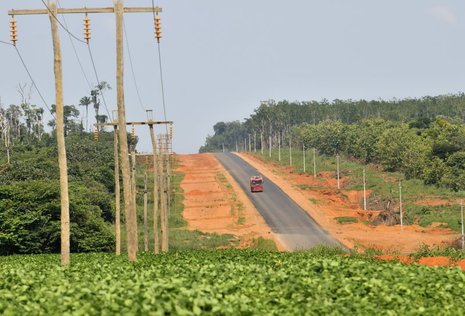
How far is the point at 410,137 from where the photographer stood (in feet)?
332

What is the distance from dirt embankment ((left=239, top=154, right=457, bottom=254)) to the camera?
195ft

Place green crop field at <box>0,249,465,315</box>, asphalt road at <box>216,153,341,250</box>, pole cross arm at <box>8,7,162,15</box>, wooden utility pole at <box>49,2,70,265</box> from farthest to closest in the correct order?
1. asphalt road at <box>216,153,341,250</box>
2. pole cross arm at <box>8,7,162,15</box>
3. wooden utility pole at <box>49,2,70,265</box>
4. green crop field at <box>0,249,465,315</box>

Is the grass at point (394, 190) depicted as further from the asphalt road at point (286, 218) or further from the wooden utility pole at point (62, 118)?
the wooden utility pole at point (62, 118)

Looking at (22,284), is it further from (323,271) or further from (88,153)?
(88,153)

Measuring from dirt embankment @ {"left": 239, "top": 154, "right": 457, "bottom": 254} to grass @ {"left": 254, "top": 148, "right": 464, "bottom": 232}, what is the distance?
64.3 inches

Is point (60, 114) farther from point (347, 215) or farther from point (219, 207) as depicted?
point (219, 207)

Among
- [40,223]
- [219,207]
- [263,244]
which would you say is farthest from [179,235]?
[219,207]

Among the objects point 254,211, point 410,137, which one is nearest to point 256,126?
point 410,137

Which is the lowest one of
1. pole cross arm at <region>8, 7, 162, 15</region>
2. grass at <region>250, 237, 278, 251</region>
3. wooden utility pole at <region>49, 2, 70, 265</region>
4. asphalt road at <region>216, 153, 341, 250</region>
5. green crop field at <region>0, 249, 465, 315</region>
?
grass at <region>250, 237, 278, 251</region>

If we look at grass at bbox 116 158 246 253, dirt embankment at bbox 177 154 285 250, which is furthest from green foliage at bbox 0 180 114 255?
dirt embankment at bbox 177 154 285 250

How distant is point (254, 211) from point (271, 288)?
64.0 metres

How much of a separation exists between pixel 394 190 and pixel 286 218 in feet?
52.5

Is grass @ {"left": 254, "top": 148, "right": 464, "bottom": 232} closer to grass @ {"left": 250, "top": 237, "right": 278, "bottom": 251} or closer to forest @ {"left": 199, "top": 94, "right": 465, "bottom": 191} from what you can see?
forest @ {"left": 199, "top": 94, "right": 465, "bottom": 191}

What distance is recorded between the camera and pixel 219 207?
282 ft
